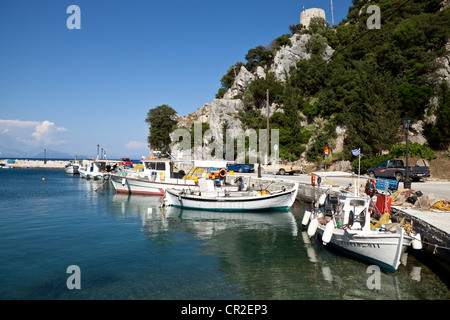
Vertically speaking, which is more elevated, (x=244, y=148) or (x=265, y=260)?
Result: (x=244, y=148)

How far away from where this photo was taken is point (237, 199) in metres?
19.0

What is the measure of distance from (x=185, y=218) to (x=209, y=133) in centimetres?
4191

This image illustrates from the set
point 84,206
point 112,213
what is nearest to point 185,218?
point 112,213

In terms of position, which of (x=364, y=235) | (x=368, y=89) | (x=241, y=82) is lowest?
(x=364, y=235)

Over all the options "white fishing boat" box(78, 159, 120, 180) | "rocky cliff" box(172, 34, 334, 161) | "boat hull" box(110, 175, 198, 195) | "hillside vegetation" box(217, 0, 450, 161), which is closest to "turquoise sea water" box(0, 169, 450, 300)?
"boat hull" box(110, 175, 198, 195)

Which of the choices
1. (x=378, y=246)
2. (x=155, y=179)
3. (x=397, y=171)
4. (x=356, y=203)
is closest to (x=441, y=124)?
(x=397, y=171)

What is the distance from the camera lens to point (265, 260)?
34.7ft

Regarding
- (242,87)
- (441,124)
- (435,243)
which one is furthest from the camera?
(242,87)

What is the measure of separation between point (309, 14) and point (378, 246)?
85.1 meters

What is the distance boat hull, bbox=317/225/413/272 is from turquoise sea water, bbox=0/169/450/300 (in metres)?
0.39

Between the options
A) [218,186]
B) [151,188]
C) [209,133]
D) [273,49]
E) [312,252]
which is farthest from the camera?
[273,49]

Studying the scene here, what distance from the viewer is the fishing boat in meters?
19.0

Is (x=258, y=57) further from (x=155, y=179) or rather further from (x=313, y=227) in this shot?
(x=313, y=227)
